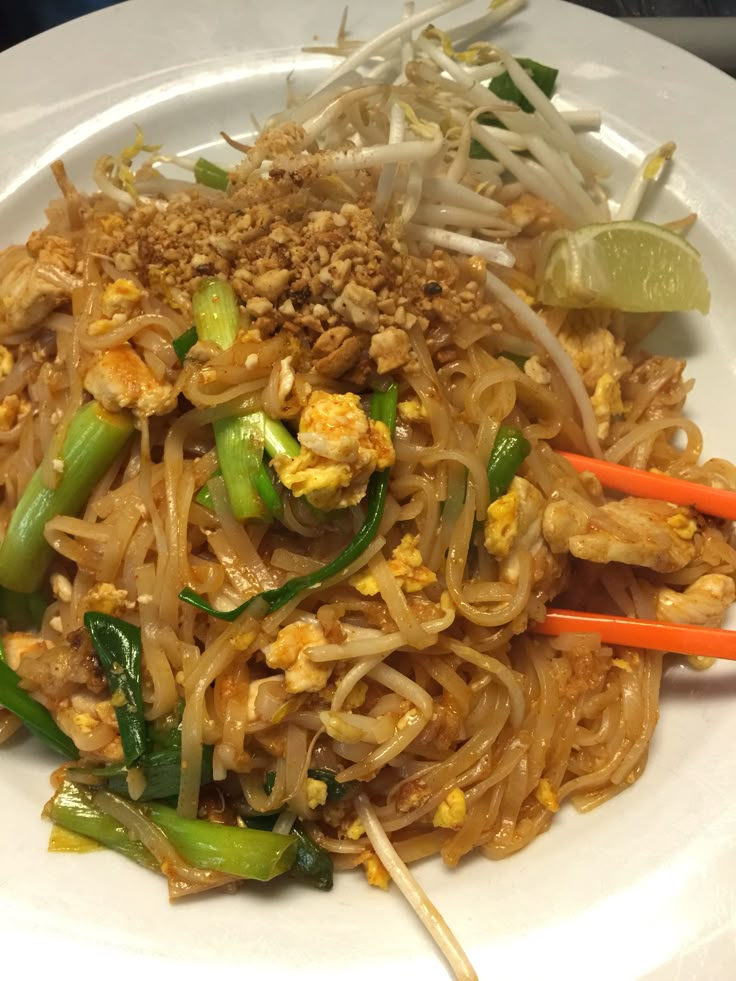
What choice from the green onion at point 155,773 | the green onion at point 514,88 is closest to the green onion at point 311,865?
the green onion at point 155,773

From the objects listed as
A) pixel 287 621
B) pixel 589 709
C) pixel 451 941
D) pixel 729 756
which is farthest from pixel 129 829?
pixel 729 756

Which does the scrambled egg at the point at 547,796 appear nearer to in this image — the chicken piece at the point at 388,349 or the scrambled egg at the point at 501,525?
the scrambled egg at the point at 501,525

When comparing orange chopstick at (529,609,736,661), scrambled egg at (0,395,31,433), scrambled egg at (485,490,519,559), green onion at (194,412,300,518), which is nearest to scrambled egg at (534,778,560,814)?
orange chopstick at (529,609,736,661)

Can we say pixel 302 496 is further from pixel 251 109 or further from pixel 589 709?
pixel 251 109

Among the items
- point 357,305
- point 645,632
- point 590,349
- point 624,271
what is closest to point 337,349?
point 357,305

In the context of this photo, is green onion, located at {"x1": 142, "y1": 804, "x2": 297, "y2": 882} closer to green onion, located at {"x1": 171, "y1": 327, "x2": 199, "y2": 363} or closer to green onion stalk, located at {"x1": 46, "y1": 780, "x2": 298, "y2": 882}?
green onion stalk, located at {"x1": 46, "y1": 780, "x2": 298, "y2": 882}

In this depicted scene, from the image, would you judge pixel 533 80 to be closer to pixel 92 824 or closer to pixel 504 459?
pixel 504 459

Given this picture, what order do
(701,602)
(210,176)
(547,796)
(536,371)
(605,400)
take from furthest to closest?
(210,176) < (605,400) < (536,371) < (701,602) < (547,796)
